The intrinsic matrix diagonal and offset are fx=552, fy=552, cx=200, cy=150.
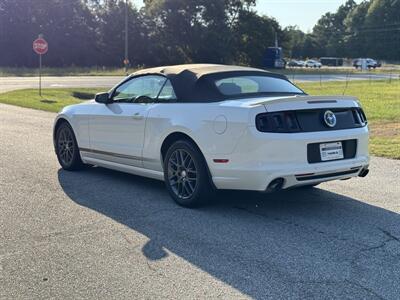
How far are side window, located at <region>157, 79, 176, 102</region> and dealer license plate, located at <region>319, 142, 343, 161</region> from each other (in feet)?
5.92

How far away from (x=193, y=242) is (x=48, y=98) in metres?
20.5

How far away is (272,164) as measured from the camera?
5336 mm

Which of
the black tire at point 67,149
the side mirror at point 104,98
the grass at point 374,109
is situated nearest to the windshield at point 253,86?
the side mirror at point 104,98

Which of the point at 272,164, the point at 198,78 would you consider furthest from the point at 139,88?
the point at 272,164

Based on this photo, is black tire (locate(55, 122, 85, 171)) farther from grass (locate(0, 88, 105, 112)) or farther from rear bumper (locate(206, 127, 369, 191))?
grass (locate(0, 88, 105, 112))

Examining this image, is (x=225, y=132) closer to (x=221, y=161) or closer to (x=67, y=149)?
(x=221, y=161)

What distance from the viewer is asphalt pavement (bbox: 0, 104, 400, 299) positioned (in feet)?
12.9

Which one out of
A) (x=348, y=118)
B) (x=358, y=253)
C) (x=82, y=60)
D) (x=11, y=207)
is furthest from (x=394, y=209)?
(x=82, y=60)

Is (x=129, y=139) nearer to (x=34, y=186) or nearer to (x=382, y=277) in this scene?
(x=34, y=186)

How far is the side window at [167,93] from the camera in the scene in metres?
6.37

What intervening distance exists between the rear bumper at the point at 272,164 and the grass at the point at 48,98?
1421 centimetres

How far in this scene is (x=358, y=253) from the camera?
4.56 m

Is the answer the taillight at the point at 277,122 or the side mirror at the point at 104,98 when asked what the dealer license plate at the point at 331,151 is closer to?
the taillight at the point at 277,122

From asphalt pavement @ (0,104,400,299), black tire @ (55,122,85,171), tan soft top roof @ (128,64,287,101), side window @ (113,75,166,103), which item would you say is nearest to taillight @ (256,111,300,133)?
tan soft top roof @ (128,64,287,101)
